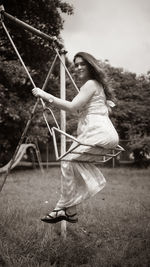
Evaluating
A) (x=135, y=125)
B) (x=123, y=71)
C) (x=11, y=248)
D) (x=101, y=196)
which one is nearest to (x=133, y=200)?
(x=101, y=196)

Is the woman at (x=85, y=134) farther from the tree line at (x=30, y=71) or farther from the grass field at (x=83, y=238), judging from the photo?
the tree line at (x=30, y=71)

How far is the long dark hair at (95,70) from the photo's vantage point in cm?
330

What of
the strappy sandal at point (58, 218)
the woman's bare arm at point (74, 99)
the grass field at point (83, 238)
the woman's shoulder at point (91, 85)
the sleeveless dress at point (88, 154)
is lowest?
the grass field at point (83, 238)

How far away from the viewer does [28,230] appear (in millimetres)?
3764

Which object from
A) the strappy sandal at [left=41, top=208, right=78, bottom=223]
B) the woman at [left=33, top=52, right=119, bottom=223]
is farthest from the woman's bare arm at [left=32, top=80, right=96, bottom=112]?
the strappy sandal at [left=41, top=208, right=78, bottom=223]

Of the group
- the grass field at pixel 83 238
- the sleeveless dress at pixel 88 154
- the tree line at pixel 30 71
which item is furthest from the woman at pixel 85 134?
the tree line at pixel 30 71

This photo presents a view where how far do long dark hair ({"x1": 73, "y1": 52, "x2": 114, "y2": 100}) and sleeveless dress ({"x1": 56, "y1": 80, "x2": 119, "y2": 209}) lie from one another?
76 mm

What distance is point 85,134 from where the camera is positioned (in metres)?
3.24

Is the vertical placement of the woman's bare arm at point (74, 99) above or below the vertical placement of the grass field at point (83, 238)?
above

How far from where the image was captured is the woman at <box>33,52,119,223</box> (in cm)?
317

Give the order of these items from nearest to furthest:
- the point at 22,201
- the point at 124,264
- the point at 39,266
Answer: the point at 39,266 < the point at 124,264 < the point at 22,201

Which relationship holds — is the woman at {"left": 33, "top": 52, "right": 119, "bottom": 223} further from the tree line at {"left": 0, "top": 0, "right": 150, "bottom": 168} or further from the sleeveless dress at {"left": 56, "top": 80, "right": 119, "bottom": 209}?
the tree line at {"left": 0, "top": 0, "right": 150, "bottom": 168}

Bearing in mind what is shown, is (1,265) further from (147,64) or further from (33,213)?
(147,64)

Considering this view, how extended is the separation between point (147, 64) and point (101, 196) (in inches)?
531
